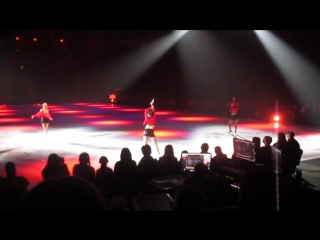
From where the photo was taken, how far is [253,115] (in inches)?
888

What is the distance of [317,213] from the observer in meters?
1.78

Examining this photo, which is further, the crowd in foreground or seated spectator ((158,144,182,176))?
seated spectator ((158,144,182,176))

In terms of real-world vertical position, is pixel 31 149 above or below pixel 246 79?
below

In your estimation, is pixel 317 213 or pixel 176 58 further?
pixel 176 58

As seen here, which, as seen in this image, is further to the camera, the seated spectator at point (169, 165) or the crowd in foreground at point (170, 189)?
the seated spectator at point (169, 165)

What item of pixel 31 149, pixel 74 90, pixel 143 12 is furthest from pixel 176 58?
pixel 143 12

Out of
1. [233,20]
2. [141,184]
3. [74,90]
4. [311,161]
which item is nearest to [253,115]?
[311,161]

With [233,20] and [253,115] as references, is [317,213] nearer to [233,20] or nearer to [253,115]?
[233,20]

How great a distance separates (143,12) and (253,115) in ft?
66.9

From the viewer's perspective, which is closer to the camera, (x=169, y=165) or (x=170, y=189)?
(x=170, y=189)

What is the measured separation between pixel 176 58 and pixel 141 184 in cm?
2831

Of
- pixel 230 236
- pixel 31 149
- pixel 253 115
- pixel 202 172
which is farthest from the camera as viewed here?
pixel 253 115

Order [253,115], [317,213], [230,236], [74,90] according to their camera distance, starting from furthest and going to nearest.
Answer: [74,90]
[253,115]
[317,213]
[230,236]

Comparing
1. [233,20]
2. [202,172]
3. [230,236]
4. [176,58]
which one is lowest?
[202,172]
